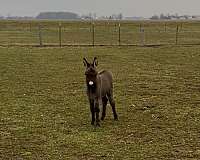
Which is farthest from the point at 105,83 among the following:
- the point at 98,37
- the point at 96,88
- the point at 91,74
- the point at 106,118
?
the point at 98,37

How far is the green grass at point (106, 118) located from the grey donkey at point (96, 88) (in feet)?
1.27

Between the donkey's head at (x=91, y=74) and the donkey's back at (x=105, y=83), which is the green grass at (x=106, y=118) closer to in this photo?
the donkey's back at (x=105, y=83)

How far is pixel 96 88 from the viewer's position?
895 cm

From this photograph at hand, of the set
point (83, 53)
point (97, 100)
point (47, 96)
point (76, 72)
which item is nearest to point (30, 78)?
point (76, 72)

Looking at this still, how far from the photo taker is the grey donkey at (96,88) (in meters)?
8.70

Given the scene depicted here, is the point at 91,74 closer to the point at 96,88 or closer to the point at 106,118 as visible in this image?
the point at 96,88

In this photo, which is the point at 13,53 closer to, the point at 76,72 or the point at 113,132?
the point at 76,72

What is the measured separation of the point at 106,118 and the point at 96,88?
146 cm

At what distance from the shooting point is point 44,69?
2002 cm

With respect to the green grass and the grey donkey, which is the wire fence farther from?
the grey donkey

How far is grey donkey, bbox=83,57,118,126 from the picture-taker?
8.70m

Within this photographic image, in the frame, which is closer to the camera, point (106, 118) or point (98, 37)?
point (106, 118)

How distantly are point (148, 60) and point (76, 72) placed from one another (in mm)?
6352

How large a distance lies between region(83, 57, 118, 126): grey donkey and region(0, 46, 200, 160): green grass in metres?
0.39
